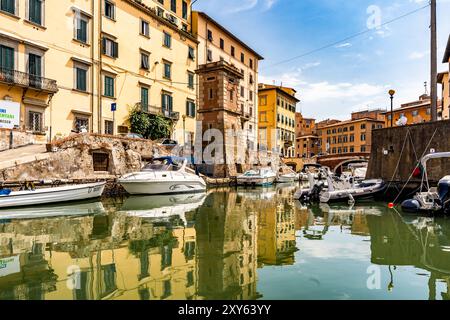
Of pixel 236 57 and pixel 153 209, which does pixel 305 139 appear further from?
pixel 153 209

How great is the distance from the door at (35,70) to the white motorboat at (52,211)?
10.9 m

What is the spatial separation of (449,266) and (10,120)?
65.9 ft

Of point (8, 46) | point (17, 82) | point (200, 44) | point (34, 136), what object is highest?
point (200, 44)

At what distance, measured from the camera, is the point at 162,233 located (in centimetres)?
1005

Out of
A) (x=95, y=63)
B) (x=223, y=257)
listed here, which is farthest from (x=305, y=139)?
(x=223, y=257)

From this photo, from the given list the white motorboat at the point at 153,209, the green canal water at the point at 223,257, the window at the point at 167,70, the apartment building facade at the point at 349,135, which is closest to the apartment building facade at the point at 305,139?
the apartment building facade at the point at 349,135

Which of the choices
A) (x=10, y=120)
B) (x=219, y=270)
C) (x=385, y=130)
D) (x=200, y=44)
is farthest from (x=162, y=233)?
(x=200, y=44)

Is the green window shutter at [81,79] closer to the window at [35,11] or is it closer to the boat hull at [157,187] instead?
the window at [35,11]

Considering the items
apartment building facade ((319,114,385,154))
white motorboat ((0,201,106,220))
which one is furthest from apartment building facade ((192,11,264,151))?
apartment building facade ((319,114,385,154))

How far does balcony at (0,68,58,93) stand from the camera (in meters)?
21.0

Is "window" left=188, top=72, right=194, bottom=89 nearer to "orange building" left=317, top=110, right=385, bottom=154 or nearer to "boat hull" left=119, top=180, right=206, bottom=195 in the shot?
"boat hull" left=119, top=180, right=206, bottom=195
